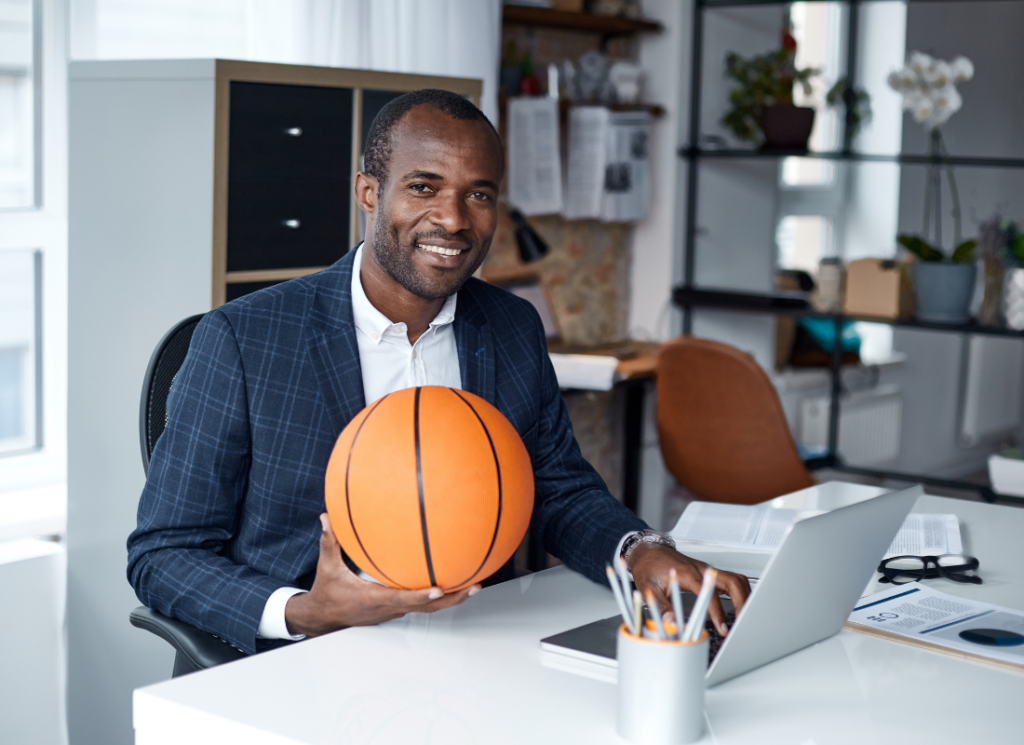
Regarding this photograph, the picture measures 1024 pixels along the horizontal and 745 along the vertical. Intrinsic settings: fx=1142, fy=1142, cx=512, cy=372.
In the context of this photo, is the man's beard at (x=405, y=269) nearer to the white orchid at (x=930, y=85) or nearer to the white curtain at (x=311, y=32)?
the white curtain at (x=311, y=32)

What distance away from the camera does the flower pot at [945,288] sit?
3586 mm

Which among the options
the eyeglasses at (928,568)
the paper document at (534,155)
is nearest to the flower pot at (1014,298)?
the paper document at (534,155)

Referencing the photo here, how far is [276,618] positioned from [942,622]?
785 millimetres

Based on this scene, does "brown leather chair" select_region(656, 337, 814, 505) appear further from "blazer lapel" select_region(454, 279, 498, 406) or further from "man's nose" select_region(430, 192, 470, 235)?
"man's nose" select_region(430, 192, 470, 235)

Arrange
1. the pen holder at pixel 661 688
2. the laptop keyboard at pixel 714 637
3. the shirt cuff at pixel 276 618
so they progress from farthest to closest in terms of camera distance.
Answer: the shirt cuff at pixel 276 618
the laptop keyboard at pixel 714 637
the pen holder at pixel 661 688

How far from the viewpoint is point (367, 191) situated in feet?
5.25

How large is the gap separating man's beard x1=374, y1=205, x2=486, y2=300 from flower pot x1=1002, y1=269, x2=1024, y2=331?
8.21ft

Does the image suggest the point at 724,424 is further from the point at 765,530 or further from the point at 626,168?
the point at 765,530

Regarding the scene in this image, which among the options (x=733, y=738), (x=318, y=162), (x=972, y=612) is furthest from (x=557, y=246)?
(x=733, y=738)

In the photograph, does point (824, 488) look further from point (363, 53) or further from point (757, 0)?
point (757, 0)

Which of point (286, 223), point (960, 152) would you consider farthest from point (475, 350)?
point (960, 152)

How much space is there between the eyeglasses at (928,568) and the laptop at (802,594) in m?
0.27

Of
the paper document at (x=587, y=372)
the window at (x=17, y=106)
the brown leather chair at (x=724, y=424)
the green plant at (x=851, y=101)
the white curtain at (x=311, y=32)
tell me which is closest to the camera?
the window at (x=17, y=106)

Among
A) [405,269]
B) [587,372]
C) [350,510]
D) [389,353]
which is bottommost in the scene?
[587,372]
